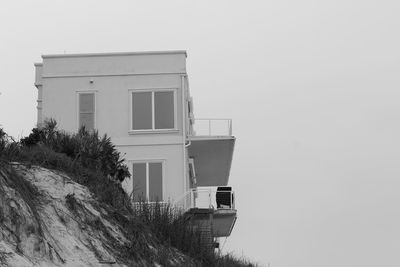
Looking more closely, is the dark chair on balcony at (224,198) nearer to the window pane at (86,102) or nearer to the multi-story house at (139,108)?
the multi-story house at (139,108)

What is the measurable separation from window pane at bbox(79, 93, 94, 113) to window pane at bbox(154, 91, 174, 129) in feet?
8.71

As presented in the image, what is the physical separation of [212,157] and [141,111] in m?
4.68

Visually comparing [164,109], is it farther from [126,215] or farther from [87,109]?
[126,215]

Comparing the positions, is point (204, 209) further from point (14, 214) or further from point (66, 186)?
point (14, 214)

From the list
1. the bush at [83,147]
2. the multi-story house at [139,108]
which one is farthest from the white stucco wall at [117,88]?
the bush at [83,147]

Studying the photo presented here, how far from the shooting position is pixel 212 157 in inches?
1391

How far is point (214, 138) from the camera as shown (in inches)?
1288

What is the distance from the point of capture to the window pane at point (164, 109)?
1267 inches

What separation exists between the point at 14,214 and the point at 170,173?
2062cm

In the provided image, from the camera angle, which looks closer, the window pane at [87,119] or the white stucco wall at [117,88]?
the white stucco wall at [117,88]

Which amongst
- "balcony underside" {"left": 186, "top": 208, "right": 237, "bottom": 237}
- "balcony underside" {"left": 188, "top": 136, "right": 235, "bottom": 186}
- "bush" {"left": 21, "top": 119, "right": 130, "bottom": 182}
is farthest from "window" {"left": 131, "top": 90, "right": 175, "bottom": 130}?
"bush" {"left": 21, "top": 119, "right": 130, "bottom": 182}

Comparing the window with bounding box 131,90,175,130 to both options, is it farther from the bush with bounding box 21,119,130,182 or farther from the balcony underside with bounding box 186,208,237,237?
the bush with bounding box 21,119,130,182

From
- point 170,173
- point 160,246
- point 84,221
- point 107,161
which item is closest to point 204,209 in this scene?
point 170,173

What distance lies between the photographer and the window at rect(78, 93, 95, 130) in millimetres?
32406
